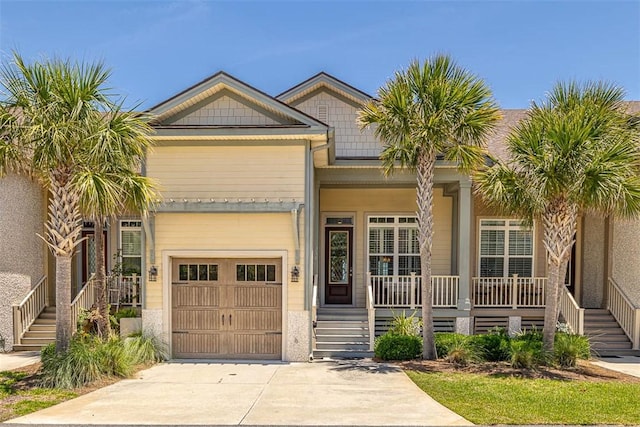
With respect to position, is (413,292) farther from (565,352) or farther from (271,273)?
(271,273)

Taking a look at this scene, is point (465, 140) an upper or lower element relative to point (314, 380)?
upper

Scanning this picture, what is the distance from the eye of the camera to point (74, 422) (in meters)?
6.74

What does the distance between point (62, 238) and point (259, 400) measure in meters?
5.11

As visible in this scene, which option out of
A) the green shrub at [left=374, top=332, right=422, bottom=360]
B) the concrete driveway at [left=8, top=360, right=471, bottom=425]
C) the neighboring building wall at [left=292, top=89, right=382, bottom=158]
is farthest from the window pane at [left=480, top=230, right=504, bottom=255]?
the concrete driveway at [left=8, top=360, right=471, bottom=425]

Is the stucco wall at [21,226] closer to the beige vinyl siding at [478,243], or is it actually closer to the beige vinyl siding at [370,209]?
the beige vinyl siding at [370,209]

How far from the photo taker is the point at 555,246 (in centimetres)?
1038

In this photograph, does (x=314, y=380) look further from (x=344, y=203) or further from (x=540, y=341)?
(x=344, y=203)

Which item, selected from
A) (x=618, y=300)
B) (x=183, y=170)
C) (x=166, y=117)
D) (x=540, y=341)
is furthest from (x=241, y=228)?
(x=618, y=300)

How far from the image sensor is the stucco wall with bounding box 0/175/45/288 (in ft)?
41.1

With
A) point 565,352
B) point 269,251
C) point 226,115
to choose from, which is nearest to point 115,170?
point 226,115

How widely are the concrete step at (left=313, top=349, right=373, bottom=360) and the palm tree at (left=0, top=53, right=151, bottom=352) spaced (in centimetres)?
572

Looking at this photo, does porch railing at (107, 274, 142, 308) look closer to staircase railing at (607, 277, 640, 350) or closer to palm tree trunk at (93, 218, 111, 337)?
palm tree trunk at (93, 218, 111, 337)

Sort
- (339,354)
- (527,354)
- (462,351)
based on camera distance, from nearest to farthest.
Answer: (527,354) < (462,351) < (339,354)

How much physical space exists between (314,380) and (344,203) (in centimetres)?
733
